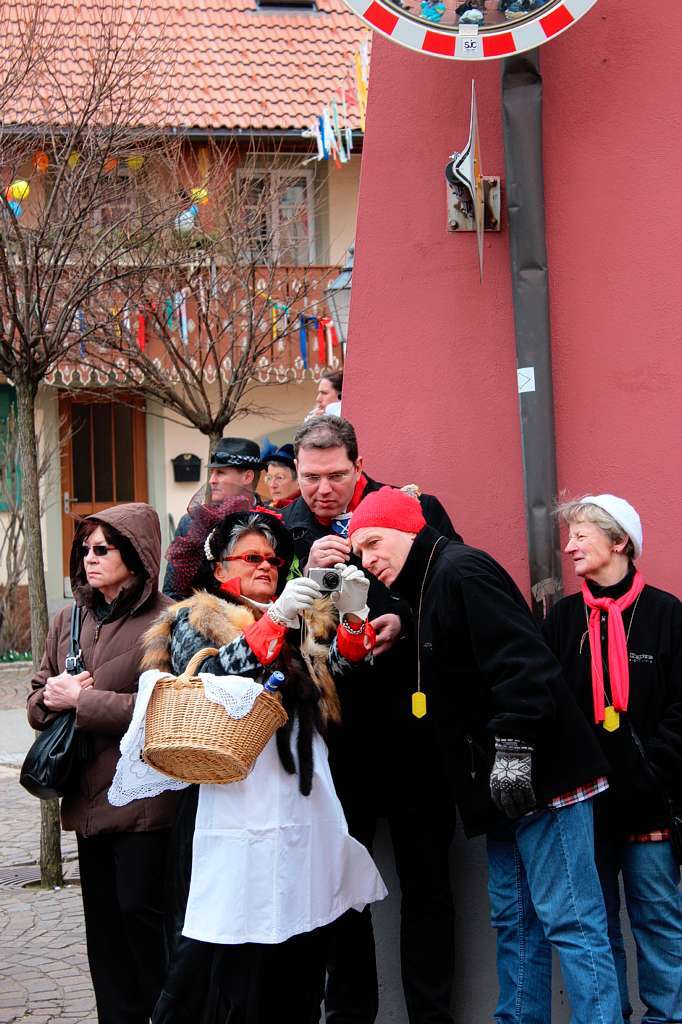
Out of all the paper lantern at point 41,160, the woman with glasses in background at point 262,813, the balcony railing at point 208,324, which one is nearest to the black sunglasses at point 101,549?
the woman with glasses in background at point 262,813

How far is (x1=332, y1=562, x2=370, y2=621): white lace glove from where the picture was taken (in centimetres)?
380

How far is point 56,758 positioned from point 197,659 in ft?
3.34

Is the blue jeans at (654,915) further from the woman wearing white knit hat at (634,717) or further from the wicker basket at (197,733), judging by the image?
the wicker basket at (197,733)

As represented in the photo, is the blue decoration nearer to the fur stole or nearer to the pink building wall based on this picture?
the pink building wall

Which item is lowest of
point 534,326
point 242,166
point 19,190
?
point 534,326

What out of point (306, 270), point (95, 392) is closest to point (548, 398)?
point (306, 270)

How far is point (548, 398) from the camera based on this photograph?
486 centimetres

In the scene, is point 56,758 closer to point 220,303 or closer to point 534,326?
point 534,326

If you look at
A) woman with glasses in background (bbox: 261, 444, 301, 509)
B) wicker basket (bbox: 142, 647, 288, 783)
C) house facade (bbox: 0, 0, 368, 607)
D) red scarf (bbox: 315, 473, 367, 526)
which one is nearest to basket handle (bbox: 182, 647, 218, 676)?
wicker basket (bbox: 142, 647, 288, 783)

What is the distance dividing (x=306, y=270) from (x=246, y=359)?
2077 mm

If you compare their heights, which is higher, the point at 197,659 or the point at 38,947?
the point at 197,659

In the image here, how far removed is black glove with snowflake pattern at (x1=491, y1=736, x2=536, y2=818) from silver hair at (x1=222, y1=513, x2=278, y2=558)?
0.94 m

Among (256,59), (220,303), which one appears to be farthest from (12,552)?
(256,59)

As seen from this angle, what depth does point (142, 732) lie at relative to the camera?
3.73 meters
